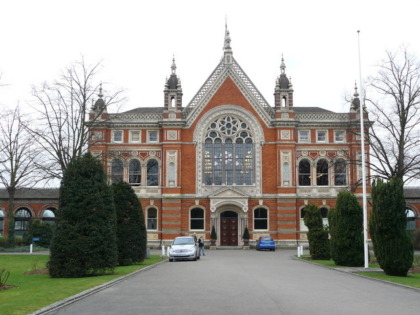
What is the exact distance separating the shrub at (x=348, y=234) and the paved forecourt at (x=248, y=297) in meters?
6.73

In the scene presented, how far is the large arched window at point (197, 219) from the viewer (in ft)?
165

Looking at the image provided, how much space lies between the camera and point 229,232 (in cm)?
5056

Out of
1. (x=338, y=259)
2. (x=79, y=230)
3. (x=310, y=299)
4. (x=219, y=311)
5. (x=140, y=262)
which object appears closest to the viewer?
(x=219, y=311)

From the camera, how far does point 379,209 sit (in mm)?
22047

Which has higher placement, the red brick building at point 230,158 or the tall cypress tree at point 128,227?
the red brick building at point 230,158

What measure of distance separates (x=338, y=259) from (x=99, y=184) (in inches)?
529

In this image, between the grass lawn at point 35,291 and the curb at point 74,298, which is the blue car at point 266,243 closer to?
the grass lawn at point 35,291

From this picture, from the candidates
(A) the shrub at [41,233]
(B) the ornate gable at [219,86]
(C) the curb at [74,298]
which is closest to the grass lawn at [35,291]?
(C) the curb at [74,298]

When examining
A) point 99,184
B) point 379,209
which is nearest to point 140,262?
point 99,184

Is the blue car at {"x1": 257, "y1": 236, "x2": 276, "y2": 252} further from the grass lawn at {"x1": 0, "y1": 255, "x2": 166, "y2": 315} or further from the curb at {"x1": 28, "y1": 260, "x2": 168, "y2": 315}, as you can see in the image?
the curb at {"x1": 28, "y1": 260, "x2": 168, "y2": 315}

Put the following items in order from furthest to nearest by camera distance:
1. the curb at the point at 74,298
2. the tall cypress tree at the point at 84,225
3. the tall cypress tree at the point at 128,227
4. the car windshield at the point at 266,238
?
the car windshield at the point at 266,238
the tall cypress tree at the point at 128,227
the tall cypress tree at the point at 84,225
the curb at the point at 74,298

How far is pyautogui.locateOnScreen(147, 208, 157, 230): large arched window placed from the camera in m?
50.8

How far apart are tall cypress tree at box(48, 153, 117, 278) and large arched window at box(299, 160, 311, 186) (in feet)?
104

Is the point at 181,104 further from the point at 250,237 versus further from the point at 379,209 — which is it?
the point at 379,209
